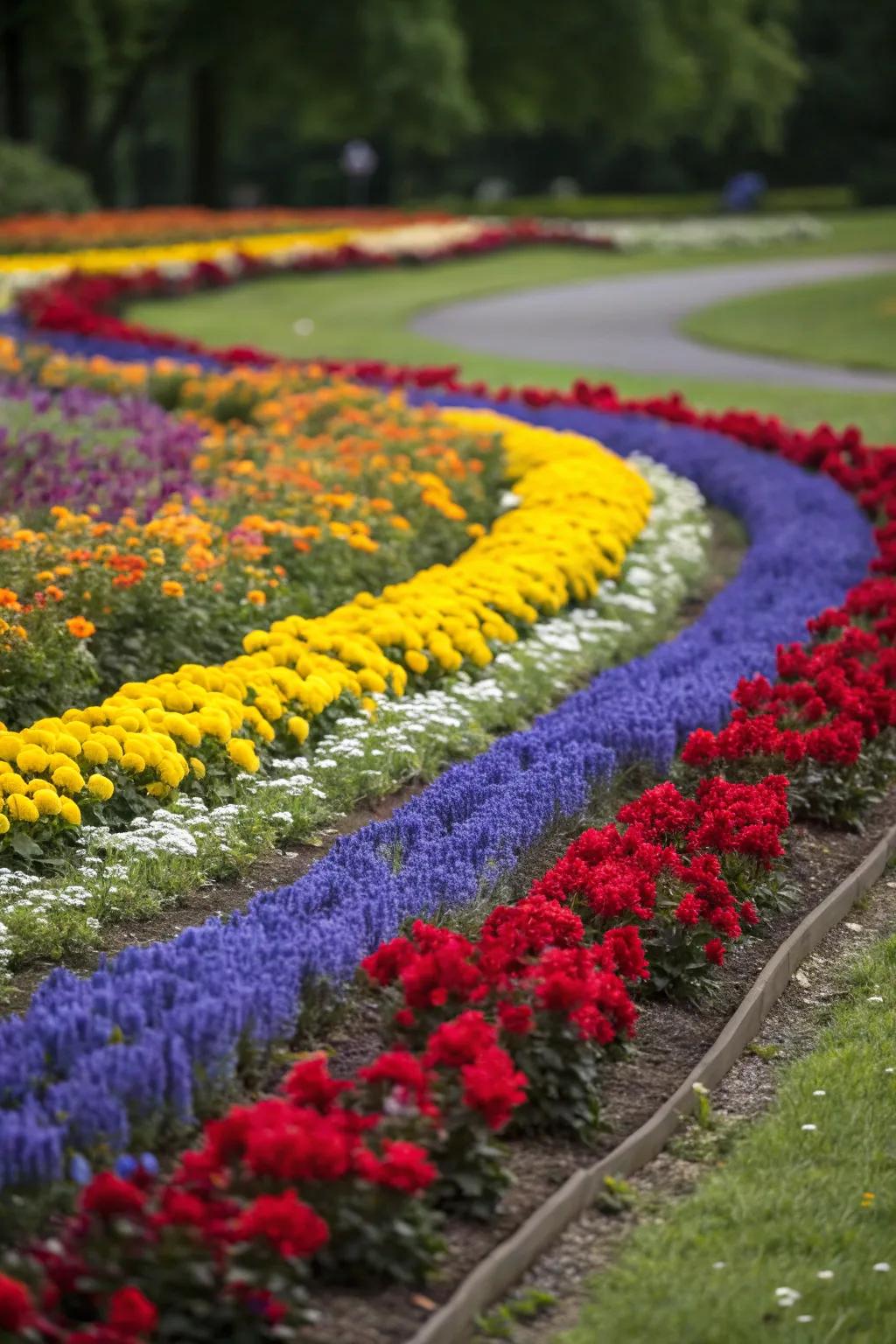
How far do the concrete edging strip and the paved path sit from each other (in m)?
13.5

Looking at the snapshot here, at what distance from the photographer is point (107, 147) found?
38312 mm

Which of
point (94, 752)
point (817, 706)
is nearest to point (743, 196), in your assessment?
point (817, 706)

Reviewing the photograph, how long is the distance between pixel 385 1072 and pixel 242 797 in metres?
2.37

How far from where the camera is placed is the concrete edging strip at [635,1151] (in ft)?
12.2

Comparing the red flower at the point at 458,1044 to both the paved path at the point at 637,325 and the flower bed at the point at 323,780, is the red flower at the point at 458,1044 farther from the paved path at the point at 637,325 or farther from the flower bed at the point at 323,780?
the paved path at the point at 637,325

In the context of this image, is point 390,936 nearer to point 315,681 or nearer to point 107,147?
point 315,681

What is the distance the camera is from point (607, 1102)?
4629 millimetres

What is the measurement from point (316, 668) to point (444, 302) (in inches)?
830

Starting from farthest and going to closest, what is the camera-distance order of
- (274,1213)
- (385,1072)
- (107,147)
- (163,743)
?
1. (107,147)
2. (163,743)
3. (385,1072)
4. (274,1213)

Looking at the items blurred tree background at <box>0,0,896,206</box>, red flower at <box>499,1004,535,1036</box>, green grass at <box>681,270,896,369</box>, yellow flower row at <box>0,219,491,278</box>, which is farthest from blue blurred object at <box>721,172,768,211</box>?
red flower at <box>499,1004,535,1036</box>

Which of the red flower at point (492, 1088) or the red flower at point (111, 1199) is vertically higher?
the red flower at point (111, 1199)

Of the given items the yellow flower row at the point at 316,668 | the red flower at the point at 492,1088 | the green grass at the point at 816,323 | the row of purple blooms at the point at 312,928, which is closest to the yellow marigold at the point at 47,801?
the yellow flower row at the point at 316,668

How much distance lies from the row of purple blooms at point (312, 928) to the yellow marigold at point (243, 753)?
627 mm

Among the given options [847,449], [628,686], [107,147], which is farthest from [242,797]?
[107,147]
